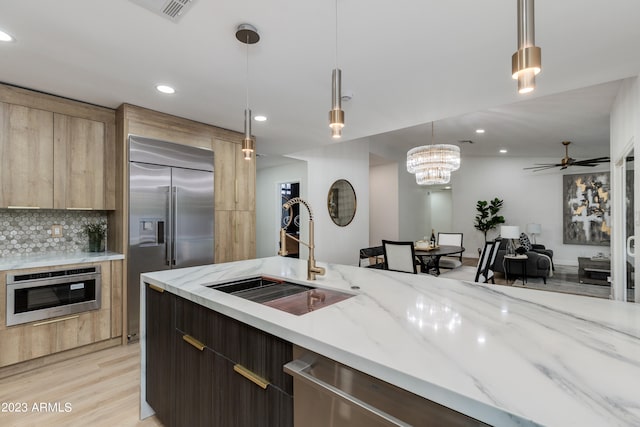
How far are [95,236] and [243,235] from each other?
62.4 inches

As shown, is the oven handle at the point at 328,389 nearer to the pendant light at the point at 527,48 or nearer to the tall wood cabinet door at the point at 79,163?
the pendant light at the point at 527,48

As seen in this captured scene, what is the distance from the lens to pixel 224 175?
379cm

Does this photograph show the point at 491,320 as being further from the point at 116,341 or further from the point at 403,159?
the point at 403,159

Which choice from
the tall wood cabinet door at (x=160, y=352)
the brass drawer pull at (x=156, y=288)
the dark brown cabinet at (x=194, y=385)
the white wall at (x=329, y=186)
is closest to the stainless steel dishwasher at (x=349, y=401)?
the dark brown cabinet at (x=194, y=385)

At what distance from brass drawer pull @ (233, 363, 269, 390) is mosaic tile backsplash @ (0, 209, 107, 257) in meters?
2.96

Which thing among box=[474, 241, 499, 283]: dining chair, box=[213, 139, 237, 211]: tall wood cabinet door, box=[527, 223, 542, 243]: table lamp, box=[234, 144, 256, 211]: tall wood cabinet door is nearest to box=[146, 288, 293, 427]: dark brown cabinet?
box=[213, 139, 237, 211]: tall wood cabinet door

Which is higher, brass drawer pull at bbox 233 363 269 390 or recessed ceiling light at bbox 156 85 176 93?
recessed ceiling light at bbox 156 85 176 93

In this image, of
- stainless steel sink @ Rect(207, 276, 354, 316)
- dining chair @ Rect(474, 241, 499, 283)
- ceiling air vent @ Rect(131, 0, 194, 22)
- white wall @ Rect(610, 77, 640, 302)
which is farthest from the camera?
dining chair @ Rect(474, 241, 499, 283)

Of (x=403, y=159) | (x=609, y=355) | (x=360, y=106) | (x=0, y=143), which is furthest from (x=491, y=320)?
(x=403, y=159)

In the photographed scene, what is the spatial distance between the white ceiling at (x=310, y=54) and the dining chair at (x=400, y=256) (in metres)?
1.67

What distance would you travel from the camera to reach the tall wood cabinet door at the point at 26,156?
2.56 metres

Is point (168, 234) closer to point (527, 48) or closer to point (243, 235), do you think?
point (243, 235)

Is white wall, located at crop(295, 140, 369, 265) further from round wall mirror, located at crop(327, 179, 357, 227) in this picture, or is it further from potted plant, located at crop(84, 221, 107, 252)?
potted plant, located at crop(84, 221, 107, 252)

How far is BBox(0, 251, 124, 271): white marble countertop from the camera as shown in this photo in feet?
7.96
